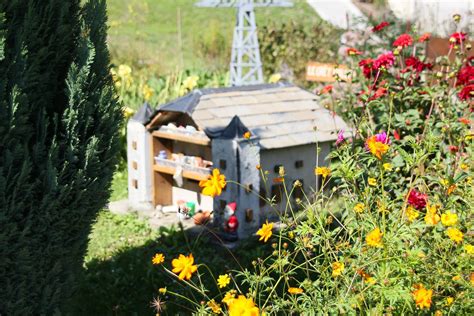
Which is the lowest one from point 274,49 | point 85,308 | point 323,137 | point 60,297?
point 85,308

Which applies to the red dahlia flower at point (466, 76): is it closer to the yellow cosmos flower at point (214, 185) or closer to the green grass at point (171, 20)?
the yellow cosmos flower at point (214, 185)

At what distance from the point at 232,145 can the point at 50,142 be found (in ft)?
7.35

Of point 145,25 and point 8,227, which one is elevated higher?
point 145,25

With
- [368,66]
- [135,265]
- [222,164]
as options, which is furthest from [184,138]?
[368,66]

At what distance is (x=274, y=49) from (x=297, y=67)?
730mm

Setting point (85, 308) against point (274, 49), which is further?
point (274, 49)

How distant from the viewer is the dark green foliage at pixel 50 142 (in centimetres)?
323

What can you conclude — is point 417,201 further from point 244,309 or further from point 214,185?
point 244,309

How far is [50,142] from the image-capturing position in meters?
3.45

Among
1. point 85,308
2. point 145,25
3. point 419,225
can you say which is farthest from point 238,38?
point 145,25

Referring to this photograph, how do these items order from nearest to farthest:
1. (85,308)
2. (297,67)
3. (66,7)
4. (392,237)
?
(392,237)
(66,7)
(85,308)
(297,67)

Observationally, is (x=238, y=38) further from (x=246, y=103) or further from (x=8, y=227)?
(x=8, y=227)

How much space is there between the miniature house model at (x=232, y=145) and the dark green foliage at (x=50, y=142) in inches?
78.8

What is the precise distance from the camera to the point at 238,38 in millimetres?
9750
